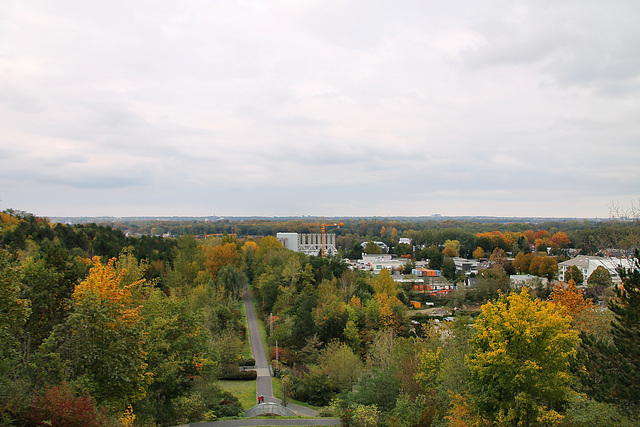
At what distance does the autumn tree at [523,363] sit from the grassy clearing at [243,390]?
1556 centimetres

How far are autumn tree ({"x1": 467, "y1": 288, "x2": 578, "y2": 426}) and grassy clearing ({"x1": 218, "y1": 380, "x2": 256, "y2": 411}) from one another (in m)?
15.6

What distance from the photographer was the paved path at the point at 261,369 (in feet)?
81.2

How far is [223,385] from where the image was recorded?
2811 centimetres

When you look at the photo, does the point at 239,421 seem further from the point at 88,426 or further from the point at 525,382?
the point at 525,382

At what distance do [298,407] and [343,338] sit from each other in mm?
9463

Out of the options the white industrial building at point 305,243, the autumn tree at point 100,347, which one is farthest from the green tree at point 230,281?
the white industrial building at point 305,243

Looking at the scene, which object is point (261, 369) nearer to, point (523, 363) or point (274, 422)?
point (274, 422)

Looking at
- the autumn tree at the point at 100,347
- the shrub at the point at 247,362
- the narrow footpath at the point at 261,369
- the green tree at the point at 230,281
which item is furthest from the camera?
the green tree at the point at 230,281

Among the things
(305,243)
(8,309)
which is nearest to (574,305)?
(8,309)

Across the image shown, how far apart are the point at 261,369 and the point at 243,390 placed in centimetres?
453

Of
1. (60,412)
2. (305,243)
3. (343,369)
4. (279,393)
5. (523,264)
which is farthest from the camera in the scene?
(305,243)

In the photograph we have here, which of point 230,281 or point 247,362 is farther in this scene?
point 230,281

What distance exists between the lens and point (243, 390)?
27422 millimetres

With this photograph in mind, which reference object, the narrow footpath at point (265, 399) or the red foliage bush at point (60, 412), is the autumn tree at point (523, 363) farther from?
the red foliage bush at point (60, 412)
